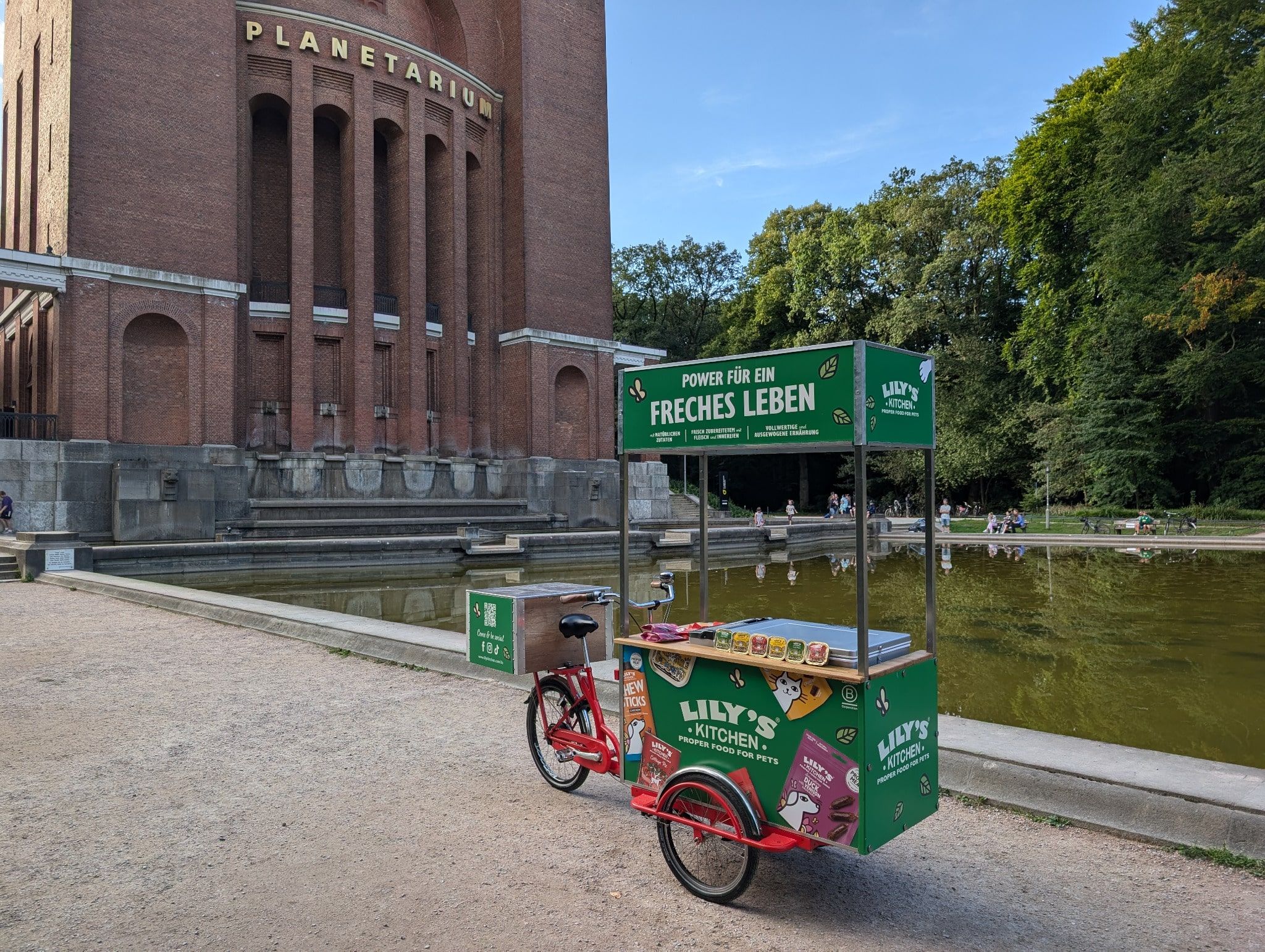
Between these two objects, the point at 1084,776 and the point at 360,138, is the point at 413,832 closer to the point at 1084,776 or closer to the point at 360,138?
the point at 1084,776

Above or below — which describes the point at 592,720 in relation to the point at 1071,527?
below

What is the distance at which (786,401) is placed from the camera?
12.3 ft

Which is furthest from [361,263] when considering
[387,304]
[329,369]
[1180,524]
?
[1180,524]


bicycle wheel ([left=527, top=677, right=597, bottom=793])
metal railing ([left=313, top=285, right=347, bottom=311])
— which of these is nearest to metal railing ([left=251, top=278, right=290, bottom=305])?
metal railing ([left=313, top=285, right=347, bottom=311])

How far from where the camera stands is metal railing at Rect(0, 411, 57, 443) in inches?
969

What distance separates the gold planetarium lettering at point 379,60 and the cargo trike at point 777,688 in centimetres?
3220

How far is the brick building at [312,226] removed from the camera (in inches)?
1032

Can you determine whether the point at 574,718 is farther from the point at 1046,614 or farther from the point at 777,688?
the point at 1046,614

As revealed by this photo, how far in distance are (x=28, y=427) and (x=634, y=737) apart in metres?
31.4

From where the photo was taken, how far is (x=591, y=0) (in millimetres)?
38188

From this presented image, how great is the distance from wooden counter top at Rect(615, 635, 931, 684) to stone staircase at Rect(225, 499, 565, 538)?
22.9 m

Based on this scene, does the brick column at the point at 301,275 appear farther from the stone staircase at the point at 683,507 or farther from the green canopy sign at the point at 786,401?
the green canopy sign at the point at 786,401

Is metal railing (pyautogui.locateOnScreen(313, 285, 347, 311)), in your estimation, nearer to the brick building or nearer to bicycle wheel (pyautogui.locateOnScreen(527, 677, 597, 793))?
the brick building

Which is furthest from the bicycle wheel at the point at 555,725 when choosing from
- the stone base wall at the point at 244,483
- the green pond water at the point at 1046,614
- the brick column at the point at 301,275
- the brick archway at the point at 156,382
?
the brick column at the point at 301,275
